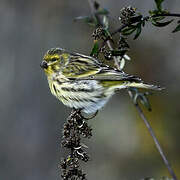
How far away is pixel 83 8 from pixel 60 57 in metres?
4.87

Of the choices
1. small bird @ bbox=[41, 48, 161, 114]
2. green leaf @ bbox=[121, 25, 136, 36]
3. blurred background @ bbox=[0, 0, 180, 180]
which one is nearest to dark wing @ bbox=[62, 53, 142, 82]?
small bird @ bbox=[41, 48, 161, 114]

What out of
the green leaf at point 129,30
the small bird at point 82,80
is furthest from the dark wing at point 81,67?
the green leaf at point 129,30

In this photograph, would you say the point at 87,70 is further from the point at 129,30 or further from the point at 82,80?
the point at 129,30

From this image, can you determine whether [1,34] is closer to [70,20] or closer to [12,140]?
[70,20]

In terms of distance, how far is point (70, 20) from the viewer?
33.0 feet

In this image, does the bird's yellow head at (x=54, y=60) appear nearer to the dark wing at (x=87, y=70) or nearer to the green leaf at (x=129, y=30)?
the dark wing at (x=87, y=70)

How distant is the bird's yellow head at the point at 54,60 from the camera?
4.79 m

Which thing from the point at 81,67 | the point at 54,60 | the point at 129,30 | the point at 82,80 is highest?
the point at 129,30

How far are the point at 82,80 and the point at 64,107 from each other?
14.8 feet

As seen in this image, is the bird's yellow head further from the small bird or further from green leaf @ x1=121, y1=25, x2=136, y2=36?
green leaf @ x1=121, y1=25, x2=136, y2=36

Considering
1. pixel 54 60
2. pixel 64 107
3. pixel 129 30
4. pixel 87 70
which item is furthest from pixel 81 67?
pixel 64 107

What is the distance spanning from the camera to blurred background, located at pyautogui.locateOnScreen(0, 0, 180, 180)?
28.0ft

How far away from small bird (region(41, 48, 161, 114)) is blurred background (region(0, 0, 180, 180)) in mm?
3485

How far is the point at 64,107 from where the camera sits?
9180 mm
